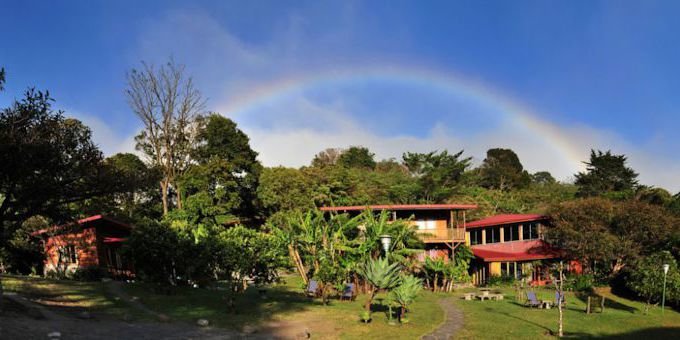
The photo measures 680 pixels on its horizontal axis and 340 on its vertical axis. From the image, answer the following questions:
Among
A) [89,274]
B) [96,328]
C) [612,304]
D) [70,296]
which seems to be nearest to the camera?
[96,328]

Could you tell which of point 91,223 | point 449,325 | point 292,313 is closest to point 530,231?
point 449,325

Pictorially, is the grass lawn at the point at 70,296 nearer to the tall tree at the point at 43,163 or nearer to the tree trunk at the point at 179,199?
the tall tree at the point at 43,163

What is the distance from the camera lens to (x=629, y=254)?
89.0 ft

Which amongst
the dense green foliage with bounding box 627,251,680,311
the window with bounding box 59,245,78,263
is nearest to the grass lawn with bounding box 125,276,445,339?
the dense green foliage with bounding box 627,251,680,311

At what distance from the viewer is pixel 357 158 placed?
227ft

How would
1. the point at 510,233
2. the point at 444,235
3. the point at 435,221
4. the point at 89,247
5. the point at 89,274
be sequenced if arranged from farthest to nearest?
the point at 435,221 < the point at 510,233 < the point at 444,235 < the point at 89,247 < the point at 89,274

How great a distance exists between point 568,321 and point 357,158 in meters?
53.1

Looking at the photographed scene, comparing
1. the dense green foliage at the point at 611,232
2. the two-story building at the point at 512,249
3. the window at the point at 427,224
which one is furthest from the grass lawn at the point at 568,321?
the window at the point at 427,224

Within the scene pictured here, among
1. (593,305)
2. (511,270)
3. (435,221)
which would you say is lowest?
(593,305)

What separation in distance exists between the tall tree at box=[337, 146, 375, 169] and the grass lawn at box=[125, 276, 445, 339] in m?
45.7

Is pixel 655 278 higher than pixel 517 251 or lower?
lower

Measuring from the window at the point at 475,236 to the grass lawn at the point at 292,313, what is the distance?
1486 centimetres

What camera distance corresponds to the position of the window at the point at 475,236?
→ 36.5 meters

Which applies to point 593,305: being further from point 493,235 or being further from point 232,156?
point 232,156
